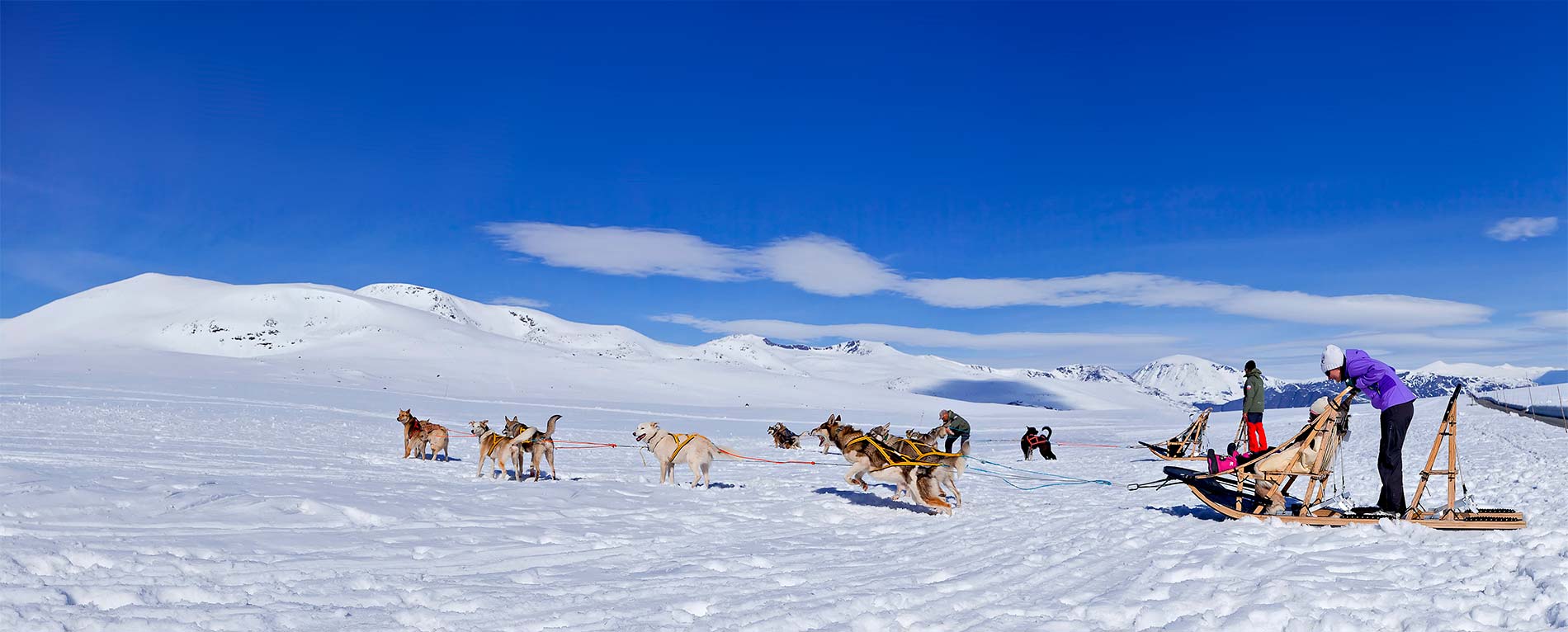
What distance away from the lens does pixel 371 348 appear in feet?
254

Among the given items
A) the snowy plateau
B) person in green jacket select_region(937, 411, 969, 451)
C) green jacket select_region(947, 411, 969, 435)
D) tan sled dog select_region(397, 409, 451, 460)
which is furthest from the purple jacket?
tan sled dog select_region(397, 409, 451, 460)

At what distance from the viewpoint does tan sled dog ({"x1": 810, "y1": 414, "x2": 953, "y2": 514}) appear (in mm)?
10195

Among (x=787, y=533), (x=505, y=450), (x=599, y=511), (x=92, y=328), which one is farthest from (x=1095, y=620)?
(x=92, y=328)

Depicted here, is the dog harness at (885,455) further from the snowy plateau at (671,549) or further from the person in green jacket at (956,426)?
the person in green jacket at (956,426)

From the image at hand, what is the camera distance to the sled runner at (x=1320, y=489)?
24.6ft

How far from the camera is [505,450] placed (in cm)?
1312

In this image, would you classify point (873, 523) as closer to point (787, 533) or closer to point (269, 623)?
point (787, 533)

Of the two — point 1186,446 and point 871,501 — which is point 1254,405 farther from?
point 871,501

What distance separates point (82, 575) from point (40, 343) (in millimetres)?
123032

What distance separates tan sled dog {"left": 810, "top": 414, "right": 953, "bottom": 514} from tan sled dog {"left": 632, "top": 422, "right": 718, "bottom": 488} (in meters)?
→ 2.28

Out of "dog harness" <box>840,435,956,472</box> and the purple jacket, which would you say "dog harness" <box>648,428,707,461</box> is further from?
the purple jacket

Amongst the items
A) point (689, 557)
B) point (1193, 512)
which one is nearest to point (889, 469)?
point (1193, 512)

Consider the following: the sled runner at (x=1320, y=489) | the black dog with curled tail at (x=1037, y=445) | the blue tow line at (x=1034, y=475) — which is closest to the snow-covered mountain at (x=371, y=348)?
the black dog with curled tail at (x=1037, y=445)

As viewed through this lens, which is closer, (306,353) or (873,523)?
(873,523)
